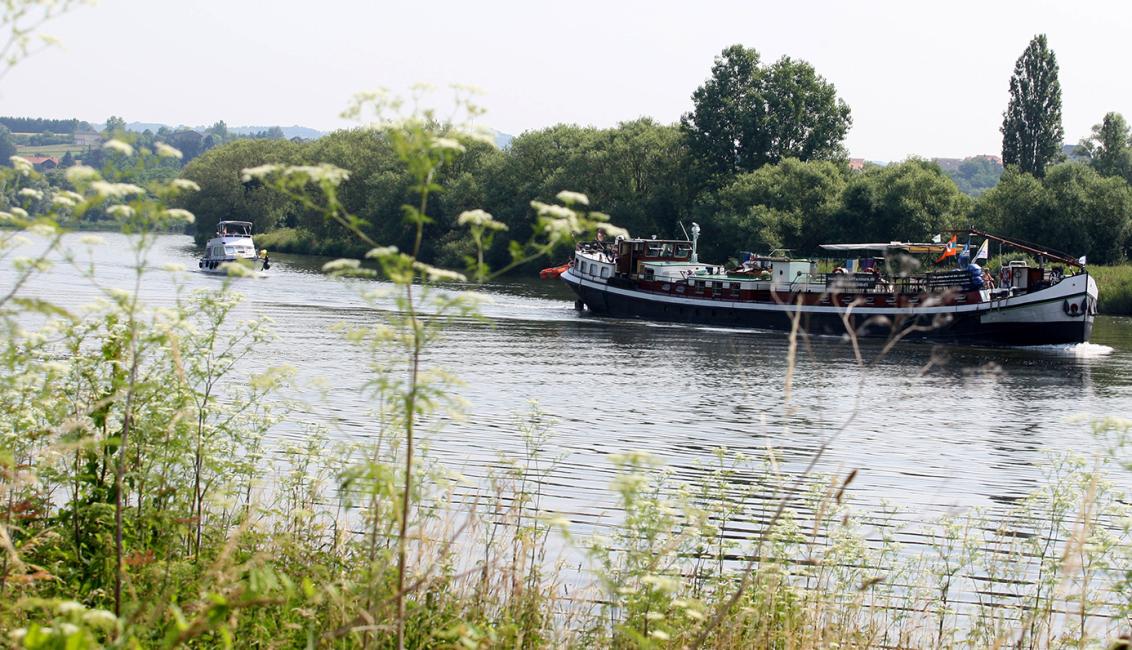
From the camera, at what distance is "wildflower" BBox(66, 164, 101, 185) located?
5.91m

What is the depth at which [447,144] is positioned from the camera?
16.6 feet

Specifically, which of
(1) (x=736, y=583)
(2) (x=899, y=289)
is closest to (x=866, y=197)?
(2) (x=899, y=289)

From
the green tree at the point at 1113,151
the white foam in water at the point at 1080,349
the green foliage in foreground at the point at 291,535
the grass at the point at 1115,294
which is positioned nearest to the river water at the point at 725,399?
the white foam in water at the point at 1080,349

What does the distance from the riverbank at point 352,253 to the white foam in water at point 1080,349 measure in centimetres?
1624

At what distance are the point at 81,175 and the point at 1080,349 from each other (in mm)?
43319

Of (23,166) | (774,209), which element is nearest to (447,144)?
(23,166)

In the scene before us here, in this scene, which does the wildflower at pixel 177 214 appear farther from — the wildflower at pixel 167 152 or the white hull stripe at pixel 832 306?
the white hull stripe at pixel 832 306

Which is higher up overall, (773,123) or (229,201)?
(773,123)

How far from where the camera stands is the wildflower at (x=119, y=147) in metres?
5.90

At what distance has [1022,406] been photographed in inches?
1166

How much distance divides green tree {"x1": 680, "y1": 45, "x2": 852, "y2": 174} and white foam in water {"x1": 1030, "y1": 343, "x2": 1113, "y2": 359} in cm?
4462

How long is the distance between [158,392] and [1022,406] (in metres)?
25.3

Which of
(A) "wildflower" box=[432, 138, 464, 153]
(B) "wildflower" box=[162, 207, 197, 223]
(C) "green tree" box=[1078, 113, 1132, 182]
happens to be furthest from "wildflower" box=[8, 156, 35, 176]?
(C) "green tree" box=[1078, 113, 1132, 182]

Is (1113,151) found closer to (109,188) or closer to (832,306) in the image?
(832,306)
